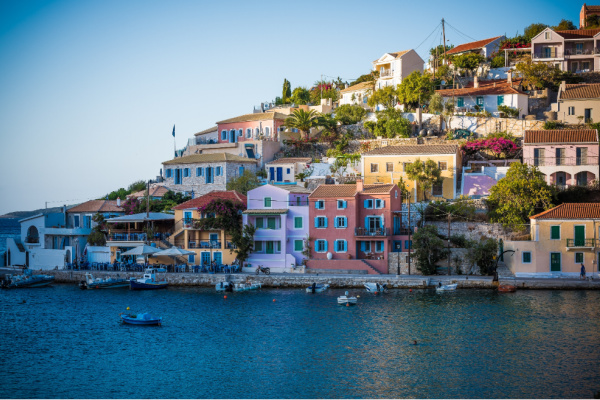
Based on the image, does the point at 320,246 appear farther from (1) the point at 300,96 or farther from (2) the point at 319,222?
(1) the point at 300,96

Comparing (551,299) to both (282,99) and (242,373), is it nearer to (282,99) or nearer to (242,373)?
(242,373)

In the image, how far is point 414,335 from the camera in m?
35.3

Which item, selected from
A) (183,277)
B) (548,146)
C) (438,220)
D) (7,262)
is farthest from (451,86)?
(7,262)

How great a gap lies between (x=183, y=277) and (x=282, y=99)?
56.9m

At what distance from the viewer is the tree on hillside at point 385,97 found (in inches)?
2980

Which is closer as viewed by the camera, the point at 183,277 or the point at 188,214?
the point at 183,277

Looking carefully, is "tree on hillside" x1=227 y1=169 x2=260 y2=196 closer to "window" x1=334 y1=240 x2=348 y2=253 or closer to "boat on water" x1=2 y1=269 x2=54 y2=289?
"window" x1=334 y1=240 x2=348 y2=253

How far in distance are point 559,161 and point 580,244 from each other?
1186 centimetres

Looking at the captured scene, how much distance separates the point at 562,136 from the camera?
5591cm

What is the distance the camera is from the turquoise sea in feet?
90.2

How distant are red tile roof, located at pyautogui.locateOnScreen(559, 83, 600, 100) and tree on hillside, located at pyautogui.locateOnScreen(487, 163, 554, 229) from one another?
17846 mm

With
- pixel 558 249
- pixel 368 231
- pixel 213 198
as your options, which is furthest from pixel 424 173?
pixel 213 198

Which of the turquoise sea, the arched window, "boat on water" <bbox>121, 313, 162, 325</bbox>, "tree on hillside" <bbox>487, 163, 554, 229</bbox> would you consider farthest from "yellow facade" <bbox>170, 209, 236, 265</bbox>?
"tree on hillside" <bbox>487, 163, 554, 229</bbox>

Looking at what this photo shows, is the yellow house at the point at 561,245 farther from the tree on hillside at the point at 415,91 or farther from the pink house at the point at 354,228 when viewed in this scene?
the tree on hillside at the point at 415,91
